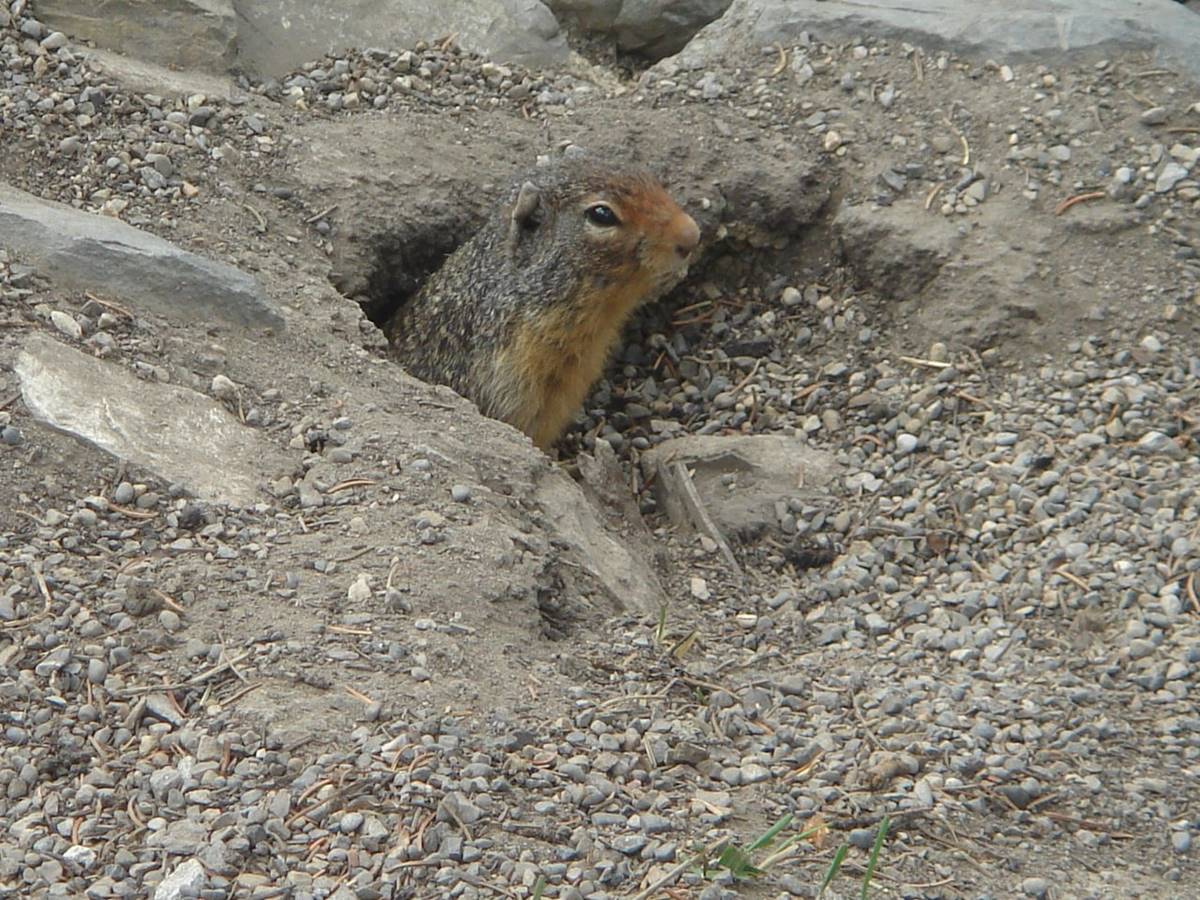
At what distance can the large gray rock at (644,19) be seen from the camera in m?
7.80

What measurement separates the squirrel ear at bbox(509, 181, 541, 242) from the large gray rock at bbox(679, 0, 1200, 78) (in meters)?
1.36

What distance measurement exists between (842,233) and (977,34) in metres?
1.13

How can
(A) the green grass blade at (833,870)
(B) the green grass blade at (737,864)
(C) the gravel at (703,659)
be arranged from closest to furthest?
(A) the green grass blade at (833,870), (B) the green grass blade at (737,864), (C) the gravel at (703,659)

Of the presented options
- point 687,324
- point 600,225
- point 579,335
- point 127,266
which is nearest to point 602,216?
point 600,225

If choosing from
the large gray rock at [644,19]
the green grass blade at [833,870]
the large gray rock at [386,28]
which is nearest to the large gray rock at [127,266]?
the large gray rock at [386,28]

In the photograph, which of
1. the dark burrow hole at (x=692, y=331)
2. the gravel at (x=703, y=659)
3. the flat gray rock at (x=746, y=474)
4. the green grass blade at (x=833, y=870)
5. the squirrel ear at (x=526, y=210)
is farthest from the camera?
the dark burrow hole at (x=692, y=331)

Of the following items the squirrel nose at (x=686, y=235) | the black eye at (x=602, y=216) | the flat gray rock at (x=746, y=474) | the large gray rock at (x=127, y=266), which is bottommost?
the flat gray rock at (x=746, y=474)

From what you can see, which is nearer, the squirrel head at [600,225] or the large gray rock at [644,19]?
the squirrel head at [600,225]

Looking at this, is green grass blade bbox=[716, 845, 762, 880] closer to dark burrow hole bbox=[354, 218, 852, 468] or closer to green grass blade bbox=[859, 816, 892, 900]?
green grass blade bbox=[859, 816, 892, 900]

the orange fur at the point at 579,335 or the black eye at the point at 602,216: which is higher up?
the black eye at the point at 602,216

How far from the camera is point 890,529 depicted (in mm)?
5449

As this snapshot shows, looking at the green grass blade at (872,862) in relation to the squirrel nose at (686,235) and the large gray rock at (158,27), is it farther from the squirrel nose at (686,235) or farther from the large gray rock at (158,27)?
the large gray rock at (158,27)

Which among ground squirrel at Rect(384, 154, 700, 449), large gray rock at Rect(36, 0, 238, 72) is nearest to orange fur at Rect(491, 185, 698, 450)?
ground squirrel at Rect(384, 154, 700, 449)

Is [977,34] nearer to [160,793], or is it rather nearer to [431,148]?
[431,148]
